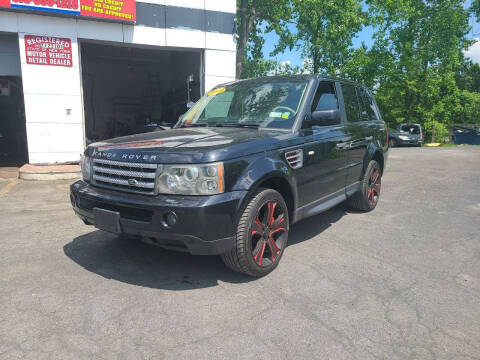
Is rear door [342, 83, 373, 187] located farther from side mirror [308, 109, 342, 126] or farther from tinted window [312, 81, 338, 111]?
side mirror [308, 109, 342, 126]

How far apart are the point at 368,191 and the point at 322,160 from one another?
186cm

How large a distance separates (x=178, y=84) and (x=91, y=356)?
15.8 m

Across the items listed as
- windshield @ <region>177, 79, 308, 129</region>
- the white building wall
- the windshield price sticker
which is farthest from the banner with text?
windshield @ <region>177, 79, 308, 129</region>

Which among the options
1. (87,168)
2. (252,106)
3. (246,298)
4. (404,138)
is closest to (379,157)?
(252,106)

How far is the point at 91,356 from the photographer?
2213 millimetres

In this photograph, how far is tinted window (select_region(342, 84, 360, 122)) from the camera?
489 centimetres

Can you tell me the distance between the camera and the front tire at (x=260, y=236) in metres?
3.01

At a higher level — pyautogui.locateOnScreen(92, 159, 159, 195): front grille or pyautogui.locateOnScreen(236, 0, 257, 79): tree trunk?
pyautogui.locateOnScreen(236, 0, 257, 79): tree trunk

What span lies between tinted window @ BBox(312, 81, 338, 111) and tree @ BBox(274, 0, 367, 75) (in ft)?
90.7

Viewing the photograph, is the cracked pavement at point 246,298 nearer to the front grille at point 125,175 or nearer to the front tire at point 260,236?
→ the front tire at point 260,236

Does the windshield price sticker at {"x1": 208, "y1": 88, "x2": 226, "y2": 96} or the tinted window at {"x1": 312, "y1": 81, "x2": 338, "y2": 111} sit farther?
the windshield price sticker at {"x1": 208, "y1": 88, "x2": 226, "y2": 96}

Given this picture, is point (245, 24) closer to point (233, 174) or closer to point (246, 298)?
point (233, 174)

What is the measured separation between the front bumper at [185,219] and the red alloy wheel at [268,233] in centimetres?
34

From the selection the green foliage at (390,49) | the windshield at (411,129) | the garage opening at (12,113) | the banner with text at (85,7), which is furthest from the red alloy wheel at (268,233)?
the green foliage at (390,49)
